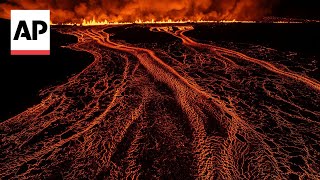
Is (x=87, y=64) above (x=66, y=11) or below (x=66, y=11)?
below

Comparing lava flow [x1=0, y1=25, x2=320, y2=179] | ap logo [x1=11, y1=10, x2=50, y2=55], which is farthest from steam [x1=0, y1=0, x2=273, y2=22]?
lava flow [x1=0, y1=25, x2=320, y2=179]

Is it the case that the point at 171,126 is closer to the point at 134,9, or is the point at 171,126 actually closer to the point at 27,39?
the point at 27,39

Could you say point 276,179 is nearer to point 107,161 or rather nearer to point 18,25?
point 107,161

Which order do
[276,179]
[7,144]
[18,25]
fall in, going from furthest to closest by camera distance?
[18,25], [7,144], [276,179]

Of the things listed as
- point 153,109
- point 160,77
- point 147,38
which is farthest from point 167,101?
point 147,38

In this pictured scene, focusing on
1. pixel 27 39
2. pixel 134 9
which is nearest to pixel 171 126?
pixel 27 39

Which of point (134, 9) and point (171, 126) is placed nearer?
point (171, 126)

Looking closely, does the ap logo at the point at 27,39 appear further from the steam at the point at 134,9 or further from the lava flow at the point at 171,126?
the steam at the point at 134,9

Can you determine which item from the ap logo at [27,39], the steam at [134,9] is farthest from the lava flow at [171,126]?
the steam at [134,9]
